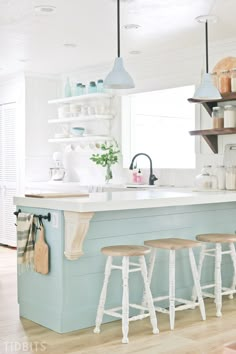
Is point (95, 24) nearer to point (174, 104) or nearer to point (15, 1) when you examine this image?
point (15, 1)

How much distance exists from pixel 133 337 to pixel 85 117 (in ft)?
12.3

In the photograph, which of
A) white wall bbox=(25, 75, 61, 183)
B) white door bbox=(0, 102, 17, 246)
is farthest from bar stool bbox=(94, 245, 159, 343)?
white door bbox=(0, 102, 17, 246)

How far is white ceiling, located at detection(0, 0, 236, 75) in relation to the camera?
14.6ft

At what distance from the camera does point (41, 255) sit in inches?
155

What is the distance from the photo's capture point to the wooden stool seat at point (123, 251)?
12.1 ft

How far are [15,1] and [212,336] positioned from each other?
9.34 feet

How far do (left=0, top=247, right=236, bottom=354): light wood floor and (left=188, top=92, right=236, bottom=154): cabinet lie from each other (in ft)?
5.83

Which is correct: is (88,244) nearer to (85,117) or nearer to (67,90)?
(85,117)

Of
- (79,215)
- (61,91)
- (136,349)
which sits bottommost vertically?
(136,349)

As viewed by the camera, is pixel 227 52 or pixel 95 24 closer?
pixel 95 24

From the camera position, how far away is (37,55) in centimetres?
645

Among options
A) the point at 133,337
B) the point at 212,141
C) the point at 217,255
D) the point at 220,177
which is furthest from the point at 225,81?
the point at 133,337

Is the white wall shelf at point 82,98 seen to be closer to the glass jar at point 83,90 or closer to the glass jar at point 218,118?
the glass jar at point 83,90

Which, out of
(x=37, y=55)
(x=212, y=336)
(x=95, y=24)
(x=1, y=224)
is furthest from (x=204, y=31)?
(x=1, y=224)
